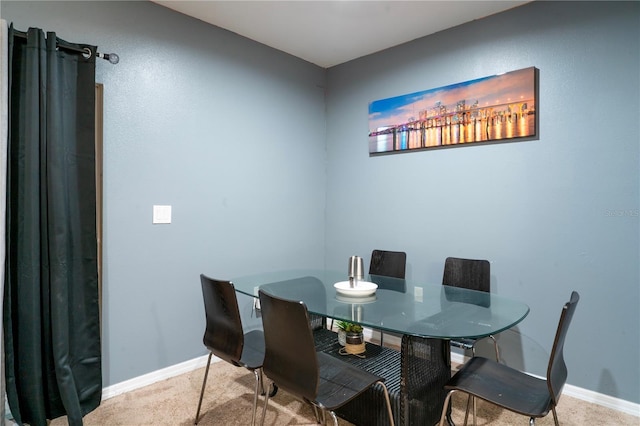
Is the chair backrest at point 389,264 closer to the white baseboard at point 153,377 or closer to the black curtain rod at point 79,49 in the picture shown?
the white baseboard at point 153,377

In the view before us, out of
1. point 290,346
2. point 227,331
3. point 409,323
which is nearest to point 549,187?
point 409,323

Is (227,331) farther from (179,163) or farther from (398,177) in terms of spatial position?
(398,177)

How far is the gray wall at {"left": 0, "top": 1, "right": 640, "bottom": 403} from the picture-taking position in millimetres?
2299

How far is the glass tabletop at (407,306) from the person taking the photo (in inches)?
63.4

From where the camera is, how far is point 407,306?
1.92 metres

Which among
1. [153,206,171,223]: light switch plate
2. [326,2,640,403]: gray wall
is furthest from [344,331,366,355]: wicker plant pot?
[153,206,171,223]: light switch plate

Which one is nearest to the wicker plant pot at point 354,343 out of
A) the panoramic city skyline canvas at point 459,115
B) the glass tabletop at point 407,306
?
the glass tabletop at point 407,306

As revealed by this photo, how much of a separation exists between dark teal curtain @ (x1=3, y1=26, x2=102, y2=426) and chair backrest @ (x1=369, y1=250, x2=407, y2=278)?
198cm

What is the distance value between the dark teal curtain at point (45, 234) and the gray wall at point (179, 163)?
0.22 meters

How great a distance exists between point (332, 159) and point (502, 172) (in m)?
1.60

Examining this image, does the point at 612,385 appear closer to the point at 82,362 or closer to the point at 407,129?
the point at 407,129

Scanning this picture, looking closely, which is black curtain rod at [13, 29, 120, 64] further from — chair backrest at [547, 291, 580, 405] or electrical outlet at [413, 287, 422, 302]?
chair backrest at [547, 291, 580, 405]

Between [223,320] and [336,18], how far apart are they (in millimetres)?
2220

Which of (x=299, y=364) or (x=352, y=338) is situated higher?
(x=299, y=364)
